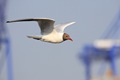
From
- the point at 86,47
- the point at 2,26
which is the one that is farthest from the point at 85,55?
the point at 2,26

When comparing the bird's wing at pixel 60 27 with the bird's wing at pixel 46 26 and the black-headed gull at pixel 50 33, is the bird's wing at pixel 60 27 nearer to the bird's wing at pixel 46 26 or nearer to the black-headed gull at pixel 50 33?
the black-headed gull at pixel 50 33

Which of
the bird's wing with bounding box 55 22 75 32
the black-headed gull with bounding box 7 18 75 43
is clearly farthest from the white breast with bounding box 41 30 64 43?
the bird's wing with bounding box 55 22 75 32

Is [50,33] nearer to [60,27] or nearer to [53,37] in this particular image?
[53,37]

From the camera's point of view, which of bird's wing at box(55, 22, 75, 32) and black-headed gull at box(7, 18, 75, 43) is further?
bird's wing at box(55, 22, 75, 32)

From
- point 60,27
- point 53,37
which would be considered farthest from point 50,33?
point 60,27

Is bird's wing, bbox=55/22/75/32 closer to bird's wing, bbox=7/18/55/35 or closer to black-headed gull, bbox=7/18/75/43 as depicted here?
black-headed gull, bbox=7/18/75/43

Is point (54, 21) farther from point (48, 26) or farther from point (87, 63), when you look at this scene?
point (87, 63)

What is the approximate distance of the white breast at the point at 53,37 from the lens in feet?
23.7

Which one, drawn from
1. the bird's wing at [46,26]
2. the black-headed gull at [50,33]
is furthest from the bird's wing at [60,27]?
the bird's wing at [46,26]

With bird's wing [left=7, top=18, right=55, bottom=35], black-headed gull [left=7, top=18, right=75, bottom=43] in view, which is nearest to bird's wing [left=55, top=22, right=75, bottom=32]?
black-headed gull [left=7, top=18, right=75, bottom=43]

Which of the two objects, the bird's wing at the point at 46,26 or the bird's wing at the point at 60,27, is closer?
the bird's wing at the point at 46,26

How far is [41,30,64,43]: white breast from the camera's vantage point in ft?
23.7

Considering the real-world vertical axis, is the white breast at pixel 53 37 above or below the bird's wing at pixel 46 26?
below

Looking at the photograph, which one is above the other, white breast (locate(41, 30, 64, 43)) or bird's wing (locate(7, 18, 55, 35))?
bird's wing (locate(7, 18, 55, 35))
